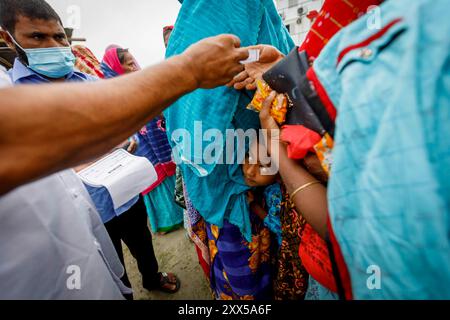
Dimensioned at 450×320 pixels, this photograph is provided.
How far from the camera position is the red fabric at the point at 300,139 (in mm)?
457

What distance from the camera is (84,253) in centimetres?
67

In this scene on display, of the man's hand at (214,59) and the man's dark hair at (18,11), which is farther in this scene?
the man's dark hair at (18,11)

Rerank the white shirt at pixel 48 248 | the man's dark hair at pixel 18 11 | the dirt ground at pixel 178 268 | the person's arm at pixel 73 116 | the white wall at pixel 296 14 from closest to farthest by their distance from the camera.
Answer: the person's arm at pixel 73 116, the white shirt at pixel 48 248, the man's dark hair at pixel 18 11, the dirt ground at pixel 178 268, the white wall at pixel 296 14

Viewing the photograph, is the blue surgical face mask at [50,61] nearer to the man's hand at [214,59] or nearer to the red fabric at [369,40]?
the man's hand at [214,59]

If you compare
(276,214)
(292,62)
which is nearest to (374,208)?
(292,62)

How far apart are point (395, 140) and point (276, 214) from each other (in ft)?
1.97

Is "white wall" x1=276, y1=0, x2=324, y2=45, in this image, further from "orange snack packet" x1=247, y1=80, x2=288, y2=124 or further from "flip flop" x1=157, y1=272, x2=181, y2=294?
"flip flop" x1=157, y1=272, x2=181, y2=294

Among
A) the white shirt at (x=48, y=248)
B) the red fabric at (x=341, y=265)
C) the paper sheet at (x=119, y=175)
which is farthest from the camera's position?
the paper sheet at (x=119, y=175)

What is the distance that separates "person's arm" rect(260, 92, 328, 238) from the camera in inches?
19.1


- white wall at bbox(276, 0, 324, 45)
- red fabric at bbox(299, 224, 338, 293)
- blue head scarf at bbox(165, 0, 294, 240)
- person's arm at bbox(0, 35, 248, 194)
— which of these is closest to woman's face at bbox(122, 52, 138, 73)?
blue head scarf at bbox(165, 0, 294, 240)

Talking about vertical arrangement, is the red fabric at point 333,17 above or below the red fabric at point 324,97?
above

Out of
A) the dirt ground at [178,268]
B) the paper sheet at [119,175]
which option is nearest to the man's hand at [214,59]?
the paper sheet at [119,175]

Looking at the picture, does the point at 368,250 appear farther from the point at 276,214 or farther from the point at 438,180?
the point at 276,214

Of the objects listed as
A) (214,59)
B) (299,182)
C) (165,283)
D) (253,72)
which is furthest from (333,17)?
(165,283)
